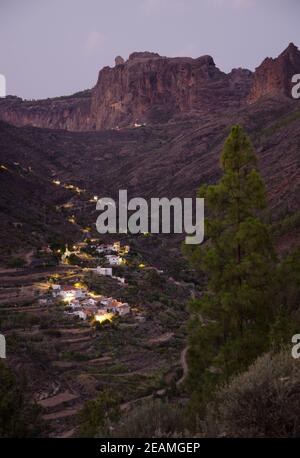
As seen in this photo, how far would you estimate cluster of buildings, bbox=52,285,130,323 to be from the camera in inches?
1022

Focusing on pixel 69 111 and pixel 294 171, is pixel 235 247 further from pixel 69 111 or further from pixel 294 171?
pixel 69 111

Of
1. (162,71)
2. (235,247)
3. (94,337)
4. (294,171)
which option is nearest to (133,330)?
(94,337)

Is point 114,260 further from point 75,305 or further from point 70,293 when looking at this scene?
point 75,305

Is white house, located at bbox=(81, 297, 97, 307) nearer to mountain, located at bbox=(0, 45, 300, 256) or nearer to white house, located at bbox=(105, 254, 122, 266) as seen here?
mountain, located at bbox=(0, 45, 300, 256)

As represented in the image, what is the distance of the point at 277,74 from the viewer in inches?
4104

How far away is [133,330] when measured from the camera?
2505 cm

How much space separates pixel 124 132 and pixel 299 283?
113766 mm

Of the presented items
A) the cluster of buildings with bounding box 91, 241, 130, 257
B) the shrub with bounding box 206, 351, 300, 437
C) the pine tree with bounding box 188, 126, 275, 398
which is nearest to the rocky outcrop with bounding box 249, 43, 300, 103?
the cluster of buildings with bounding box 91, 241, 130, 257

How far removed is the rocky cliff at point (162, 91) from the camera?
356 ft

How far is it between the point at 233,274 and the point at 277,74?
102695 millimetres

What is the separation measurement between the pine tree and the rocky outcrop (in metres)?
93.0
